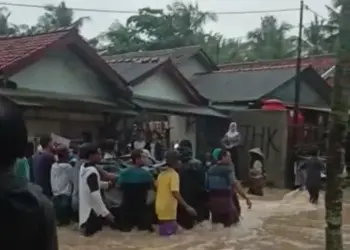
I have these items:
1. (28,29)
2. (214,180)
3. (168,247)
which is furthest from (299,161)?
(28,29)

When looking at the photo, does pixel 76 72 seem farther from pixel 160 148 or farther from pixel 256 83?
pixel 256 83

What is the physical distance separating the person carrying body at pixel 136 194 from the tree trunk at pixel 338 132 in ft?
16.6

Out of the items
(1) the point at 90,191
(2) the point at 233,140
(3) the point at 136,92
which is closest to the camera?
(1) the point at 90,191

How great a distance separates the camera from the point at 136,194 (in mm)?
10328

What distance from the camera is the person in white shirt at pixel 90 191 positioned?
9398 mm

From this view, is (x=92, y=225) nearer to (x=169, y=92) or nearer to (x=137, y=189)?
(x=137, y=189)

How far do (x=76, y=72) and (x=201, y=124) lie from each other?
21.4 ft

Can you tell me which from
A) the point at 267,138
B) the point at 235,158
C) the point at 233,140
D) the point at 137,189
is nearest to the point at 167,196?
the point at 137,189

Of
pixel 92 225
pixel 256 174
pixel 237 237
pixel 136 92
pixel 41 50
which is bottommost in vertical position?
pixel 237 237

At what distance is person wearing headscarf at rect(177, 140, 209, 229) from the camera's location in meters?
10.7

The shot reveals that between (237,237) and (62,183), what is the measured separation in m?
2.79

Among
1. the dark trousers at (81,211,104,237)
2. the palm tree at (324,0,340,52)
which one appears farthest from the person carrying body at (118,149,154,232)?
the palm tree at (324,0,340,52)

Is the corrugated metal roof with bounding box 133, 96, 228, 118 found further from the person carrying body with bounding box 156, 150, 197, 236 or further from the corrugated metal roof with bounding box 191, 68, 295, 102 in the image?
the person carrying body with bounding box 156, 150, 197, 236

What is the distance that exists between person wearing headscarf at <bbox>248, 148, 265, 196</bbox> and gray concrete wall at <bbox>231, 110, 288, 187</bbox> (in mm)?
1475
